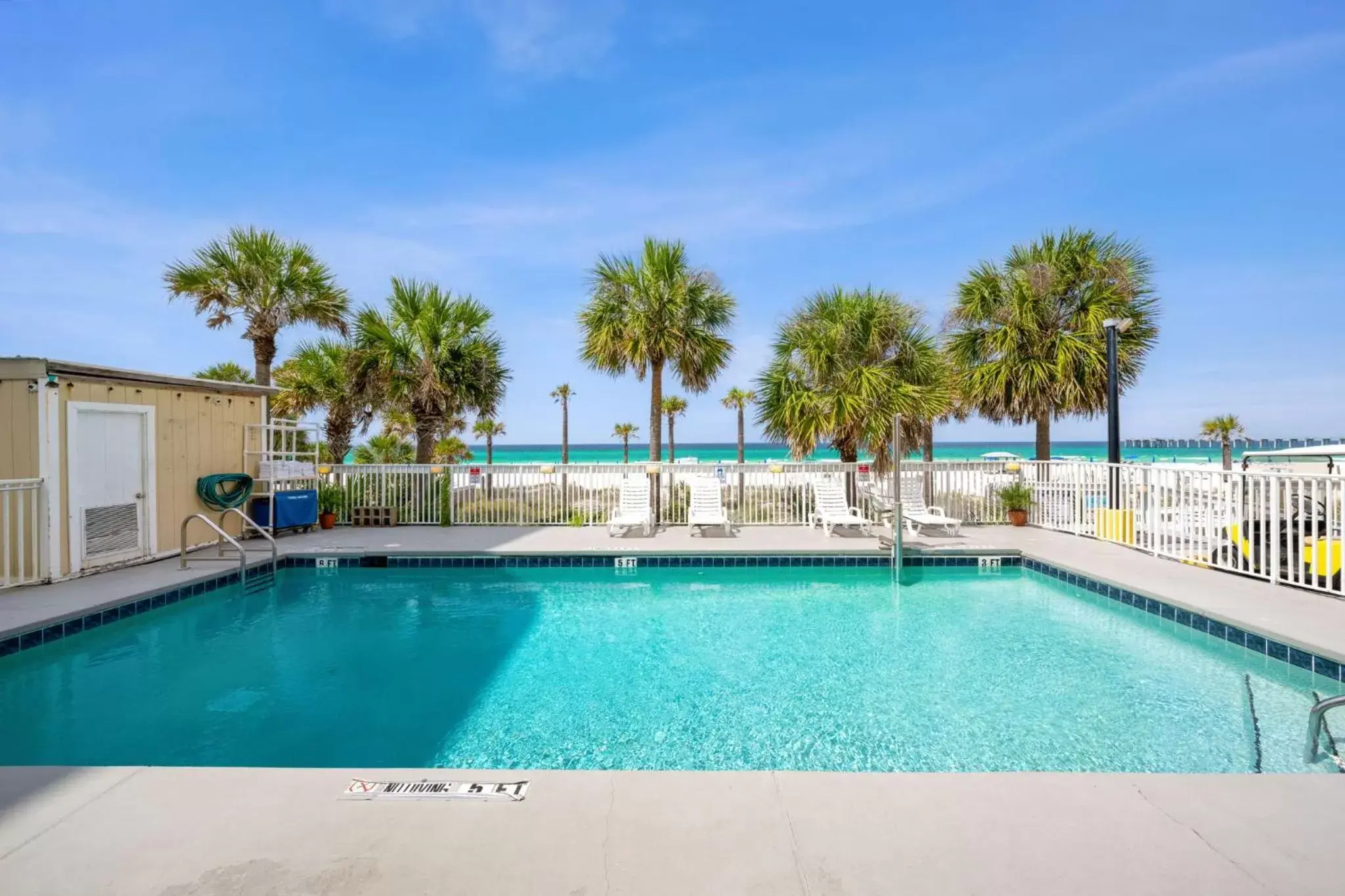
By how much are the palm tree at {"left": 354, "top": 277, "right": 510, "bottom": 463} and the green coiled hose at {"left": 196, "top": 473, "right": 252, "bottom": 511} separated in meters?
4.42

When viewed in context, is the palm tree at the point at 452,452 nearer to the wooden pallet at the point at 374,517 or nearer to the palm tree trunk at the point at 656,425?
the wooden pallet at the point at 374,517

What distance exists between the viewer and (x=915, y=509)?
10.2m

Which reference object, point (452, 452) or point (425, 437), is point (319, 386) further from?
point (452, 452)

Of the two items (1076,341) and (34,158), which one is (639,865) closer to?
(1076,341)

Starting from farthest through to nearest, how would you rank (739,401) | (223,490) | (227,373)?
1. (739,401)
2. (227,373)
3. (223,490)

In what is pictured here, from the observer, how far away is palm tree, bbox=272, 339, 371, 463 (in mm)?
17406

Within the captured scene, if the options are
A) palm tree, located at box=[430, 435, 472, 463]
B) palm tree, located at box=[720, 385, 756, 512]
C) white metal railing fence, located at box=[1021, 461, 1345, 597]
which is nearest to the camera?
white metal railing fence, located at box=[1021, 461, 1345, 597]

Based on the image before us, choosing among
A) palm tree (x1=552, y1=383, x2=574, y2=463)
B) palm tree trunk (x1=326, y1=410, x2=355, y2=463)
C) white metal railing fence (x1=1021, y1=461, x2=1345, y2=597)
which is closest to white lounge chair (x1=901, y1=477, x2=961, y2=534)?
white metal railing fence (x1=1021, y1=461, x2=1345, y2=597)

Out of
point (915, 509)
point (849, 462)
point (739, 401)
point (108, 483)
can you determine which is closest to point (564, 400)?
point (739, 401)

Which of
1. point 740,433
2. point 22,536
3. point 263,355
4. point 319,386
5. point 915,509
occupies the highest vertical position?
point 263,355

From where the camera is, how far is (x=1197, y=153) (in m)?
11.0

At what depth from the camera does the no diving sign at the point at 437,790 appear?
235 centimetres

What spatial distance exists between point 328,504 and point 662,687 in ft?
29.5

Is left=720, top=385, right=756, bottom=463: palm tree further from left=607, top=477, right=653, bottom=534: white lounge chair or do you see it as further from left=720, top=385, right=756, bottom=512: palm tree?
left=607, top=477, right=653, bottom=534: white lounge chair
